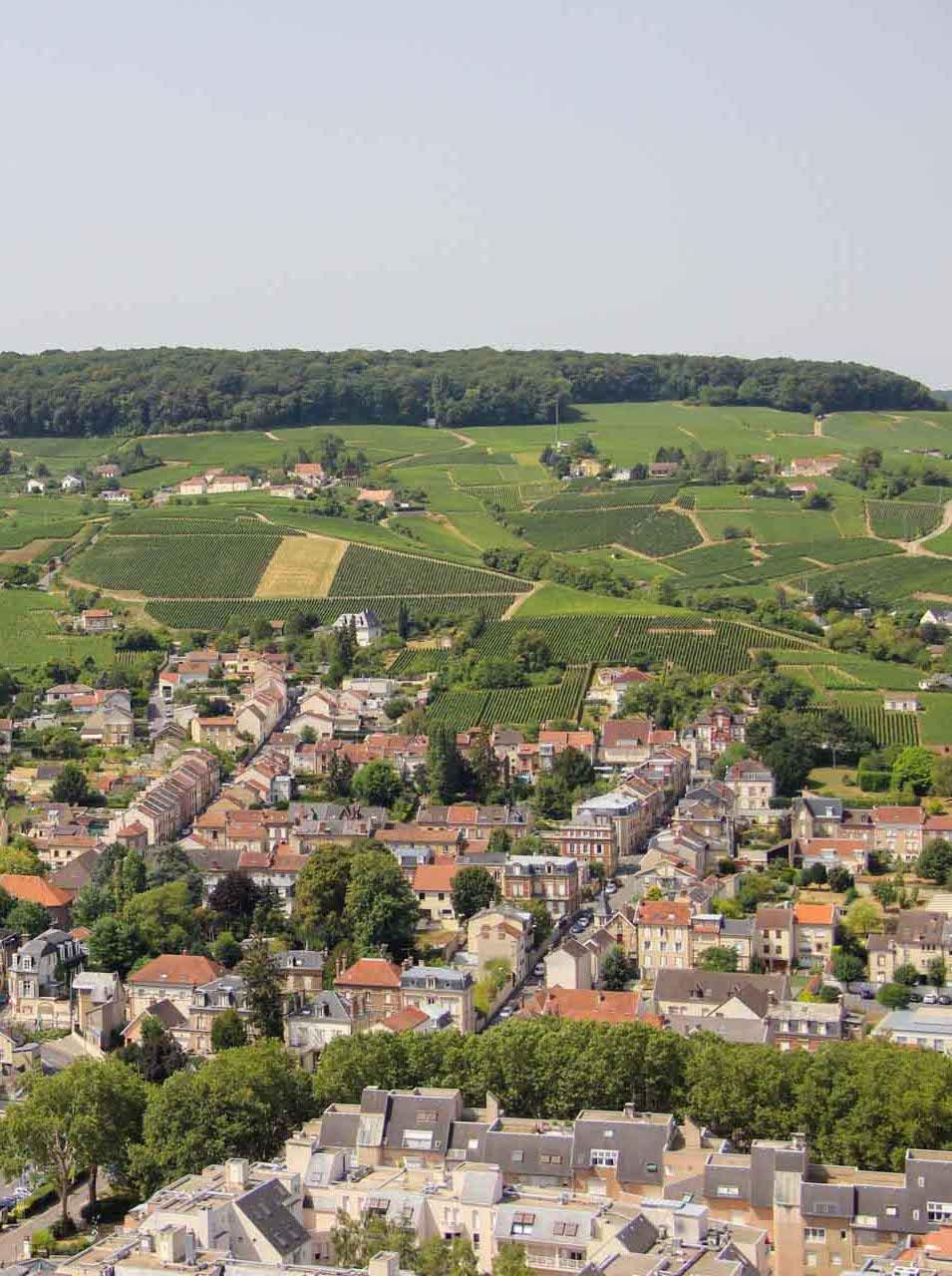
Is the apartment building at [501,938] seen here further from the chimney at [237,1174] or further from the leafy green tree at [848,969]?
the chimney at [237,1174]

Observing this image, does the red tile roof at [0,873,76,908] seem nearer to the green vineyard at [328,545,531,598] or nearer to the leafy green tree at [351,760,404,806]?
the leafy green tree at [351,760,404,806]

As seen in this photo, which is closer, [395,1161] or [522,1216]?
[522,1216]

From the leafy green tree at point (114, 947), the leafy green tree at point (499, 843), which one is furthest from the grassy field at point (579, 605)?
the leafy green tree at point (114, 947)

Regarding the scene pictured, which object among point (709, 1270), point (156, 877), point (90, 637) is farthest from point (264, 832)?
point (709, 1270)

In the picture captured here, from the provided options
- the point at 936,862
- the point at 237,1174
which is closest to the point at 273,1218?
the point at 237,1174

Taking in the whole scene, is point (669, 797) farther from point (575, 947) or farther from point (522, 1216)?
point (522, 1216)
